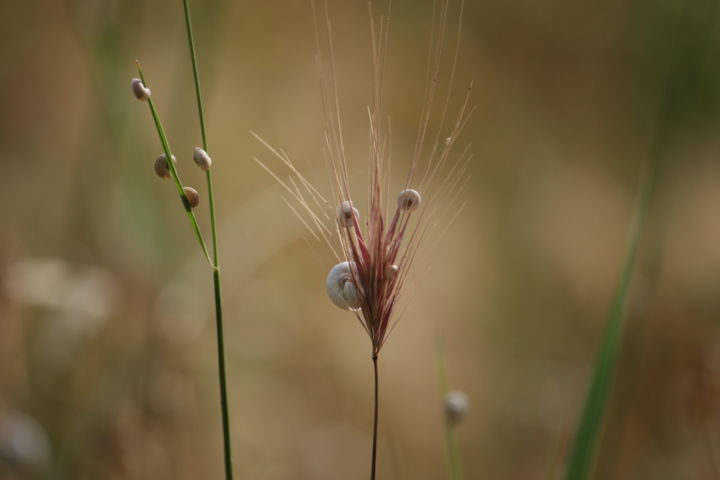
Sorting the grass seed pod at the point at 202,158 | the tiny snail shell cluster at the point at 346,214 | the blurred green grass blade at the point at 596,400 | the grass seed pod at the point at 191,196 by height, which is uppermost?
the grass seed pod at the point at 202,158

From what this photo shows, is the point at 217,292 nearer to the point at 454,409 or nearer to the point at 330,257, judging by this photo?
the point at 454,409

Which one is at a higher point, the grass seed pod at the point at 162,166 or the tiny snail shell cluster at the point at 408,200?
the grass seed pod at the point at 162,166

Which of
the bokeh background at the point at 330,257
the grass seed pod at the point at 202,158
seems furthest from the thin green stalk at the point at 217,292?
the bokeh background at the point at 330,257

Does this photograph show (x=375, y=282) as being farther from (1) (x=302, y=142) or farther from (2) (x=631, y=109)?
(2) (x=631, y=109)

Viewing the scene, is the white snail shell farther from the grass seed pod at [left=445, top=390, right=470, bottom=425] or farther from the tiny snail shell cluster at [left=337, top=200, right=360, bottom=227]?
the grass seed pod at [left=445, top=390, right=470, bottom=425]

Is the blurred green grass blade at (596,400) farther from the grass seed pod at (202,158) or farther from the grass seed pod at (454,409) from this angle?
the grass seed pod at (202,158)

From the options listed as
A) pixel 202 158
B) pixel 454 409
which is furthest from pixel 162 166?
Result: pixel 454 409
